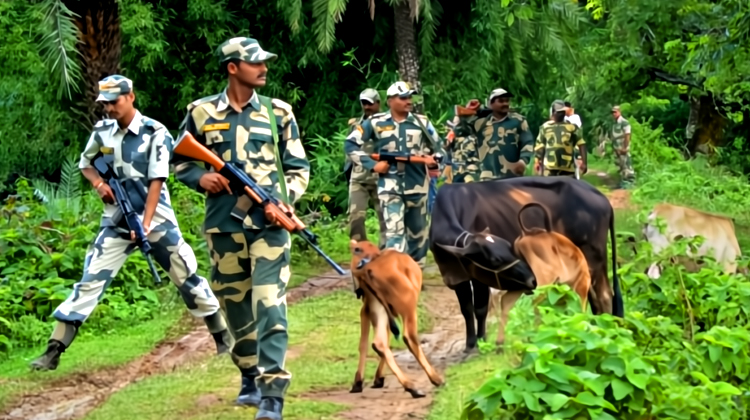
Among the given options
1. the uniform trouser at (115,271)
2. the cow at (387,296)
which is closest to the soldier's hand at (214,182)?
the cow at (387,296)

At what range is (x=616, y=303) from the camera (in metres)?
8.04

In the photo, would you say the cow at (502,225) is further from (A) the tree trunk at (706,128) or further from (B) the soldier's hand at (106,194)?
(A) the tree trunk at (706,128)

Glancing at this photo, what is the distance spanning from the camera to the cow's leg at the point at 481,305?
870 centimetres

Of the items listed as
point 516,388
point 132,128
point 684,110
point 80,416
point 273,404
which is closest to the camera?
point 516,388

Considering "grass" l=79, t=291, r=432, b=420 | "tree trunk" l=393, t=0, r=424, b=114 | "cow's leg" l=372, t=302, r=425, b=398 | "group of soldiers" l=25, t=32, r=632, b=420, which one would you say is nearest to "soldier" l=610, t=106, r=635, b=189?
"tree trunk" l=393, t=0, r=424, b=114

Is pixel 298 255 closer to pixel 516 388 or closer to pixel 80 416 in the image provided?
pixel 80 416

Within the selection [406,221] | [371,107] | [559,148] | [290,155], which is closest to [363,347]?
[290,155]

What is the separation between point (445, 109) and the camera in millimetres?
21719

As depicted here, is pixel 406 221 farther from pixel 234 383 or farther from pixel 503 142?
pixel 234 383

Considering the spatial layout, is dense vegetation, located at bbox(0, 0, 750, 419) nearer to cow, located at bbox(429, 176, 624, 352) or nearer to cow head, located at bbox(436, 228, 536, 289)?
cow, located at bbox(429, 176, 624, 352)

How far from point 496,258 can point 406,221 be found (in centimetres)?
399

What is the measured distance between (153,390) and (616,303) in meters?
3.28

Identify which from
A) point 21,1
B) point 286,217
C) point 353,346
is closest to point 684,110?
point 21,1

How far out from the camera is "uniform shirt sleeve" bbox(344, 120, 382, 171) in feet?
37.7
